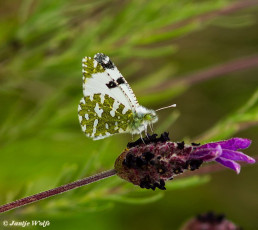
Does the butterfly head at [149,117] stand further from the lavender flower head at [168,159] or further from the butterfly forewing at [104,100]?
the lavender flower head at [168,159]

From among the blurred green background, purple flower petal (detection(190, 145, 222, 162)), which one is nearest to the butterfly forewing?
the blurred green background

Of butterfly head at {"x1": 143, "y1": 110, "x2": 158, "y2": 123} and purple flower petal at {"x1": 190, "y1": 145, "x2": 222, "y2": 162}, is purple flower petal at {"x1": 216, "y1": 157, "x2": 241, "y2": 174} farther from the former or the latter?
butterfly head at {"x1": 143, "y1": 110, "x2": 158, "y2": 123}

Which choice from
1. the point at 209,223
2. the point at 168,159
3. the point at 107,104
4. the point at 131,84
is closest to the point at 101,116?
the point at 107,104

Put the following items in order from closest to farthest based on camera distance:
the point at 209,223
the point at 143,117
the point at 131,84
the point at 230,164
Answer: the point at 230,164
the point at 143,117
the point at 209,223
the point at 131,84

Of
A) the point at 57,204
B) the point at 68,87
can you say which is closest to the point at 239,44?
the point at 68,87

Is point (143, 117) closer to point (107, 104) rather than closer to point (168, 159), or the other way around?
point (107, 104)

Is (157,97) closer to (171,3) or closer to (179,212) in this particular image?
(171,3)

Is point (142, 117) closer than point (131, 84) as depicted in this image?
Yes
